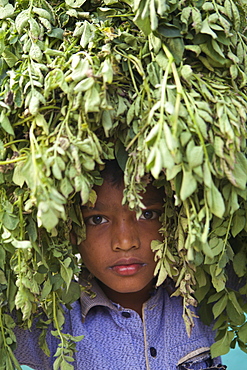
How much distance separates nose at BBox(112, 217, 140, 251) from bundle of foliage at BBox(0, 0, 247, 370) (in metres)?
0.15

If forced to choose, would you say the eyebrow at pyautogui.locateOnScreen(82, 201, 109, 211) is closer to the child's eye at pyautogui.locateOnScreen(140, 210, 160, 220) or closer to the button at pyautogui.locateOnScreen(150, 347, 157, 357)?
the child's eye at pyautogui.locateOnScreen(140, 210, 160, 220)

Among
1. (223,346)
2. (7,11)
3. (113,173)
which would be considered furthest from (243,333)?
(7,11)

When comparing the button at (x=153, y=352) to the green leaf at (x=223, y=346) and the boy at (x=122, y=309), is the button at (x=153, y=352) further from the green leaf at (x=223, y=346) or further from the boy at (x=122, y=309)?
the green leaf at (x=223, y=346)

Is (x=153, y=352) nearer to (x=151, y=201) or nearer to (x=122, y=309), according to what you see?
(x=122, y=309)

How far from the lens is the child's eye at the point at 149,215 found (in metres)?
1.22

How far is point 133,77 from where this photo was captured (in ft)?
2.98

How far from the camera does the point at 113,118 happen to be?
2.94 feet

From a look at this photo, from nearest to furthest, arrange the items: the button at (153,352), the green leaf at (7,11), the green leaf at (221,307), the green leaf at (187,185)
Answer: the green leaf at (187,185) < the green leaf at (7,11) < the green leaf at (221,307) < the button at (153,352)

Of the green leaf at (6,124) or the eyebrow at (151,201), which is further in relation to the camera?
the eyebrow at (151,201)

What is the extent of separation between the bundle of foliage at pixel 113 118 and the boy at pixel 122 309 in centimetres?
15

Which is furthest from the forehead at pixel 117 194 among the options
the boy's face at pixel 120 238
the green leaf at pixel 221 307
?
the green leaf at pixel 221 307

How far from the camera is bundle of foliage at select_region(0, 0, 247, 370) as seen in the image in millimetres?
827

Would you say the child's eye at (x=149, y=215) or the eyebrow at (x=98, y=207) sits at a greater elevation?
the eyebrow at (x=98, y=207)

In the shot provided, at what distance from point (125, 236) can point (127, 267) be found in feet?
0.25
